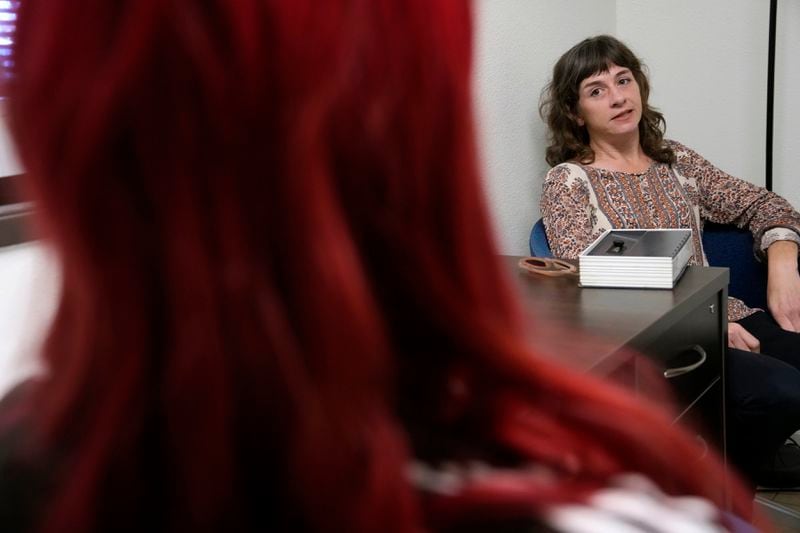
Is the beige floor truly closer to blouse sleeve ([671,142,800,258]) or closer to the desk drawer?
the desk drawer

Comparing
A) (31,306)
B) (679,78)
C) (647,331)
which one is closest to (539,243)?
(647,331)

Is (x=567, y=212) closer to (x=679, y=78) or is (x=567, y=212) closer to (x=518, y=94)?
(x=518, y=94)

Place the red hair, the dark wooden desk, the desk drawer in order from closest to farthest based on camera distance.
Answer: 1. the red hair
2. the dark wooden desk
3. the desk drawer

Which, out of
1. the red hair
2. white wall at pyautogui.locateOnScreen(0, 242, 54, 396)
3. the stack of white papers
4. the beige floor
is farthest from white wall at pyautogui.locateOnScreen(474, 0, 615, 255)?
the red hair

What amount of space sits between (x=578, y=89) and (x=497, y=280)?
1.88m

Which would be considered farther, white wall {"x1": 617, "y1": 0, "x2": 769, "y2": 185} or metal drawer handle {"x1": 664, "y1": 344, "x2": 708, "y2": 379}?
white wall {"x1": 617, "y1": 0, "x2": 769, "y2": 185}

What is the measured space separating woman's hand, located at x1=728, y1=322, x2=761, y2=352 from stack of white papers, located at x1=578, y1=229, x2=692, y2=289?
0.38 m

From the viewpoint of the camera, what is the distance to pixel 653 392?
1271 mm

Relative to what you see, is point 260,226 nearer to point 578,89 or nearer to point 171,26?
point 171,26

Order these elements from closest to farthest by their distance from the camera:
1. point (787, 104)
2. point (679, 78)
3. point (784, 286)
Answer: point (784, 286) → point (787, 104) → point (679, 78)

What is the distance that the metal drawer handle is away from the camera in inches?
50.9

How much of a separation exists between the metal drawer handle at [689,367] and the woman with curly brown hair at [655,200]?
0.78 ft

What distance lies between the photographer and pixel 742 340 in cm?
179

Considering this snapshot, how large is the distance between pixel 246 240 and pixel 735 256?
200cm
